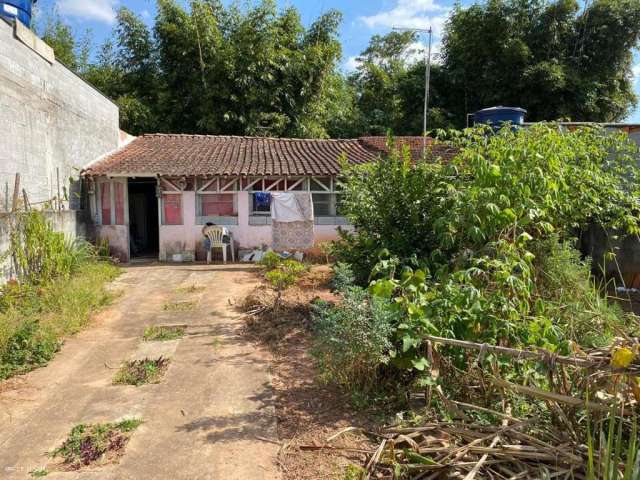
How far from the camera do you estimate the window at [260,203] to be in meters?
12.4

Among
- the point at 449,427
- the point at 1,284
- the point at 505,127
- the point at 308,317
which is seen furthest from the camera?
the point at 1,284

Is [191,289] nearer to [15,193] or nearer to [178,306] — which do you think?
[178,306]

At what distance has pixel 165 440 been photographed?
3.39m

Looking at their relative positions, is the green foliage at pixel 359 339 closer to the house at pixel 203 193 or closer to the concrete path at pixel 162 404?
the concrete path at pixel 162 404

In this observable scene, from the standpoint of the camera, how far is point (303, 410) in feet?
12.6

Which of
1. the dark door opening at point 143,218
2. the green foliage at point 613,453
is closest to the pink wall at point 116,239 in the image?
the dark door opening at point 143,218

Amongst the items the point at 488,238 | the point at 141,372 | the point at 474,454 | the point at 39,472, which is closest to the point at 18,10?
the point at 141,372

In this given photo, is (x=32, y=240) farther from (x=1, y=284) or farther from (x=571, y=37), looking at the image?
(x=571, y=37)

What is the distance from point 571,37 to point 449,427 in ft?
68.3

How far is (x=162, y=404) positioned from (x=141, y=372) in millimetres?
839

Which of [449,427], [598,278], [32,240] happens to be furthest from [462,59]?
[449,427]

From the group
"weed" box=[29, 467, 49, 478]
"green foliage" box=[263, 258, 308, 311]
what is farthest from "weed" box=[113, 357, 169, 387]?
"green foliage" box=[263, 258, 308, 311]

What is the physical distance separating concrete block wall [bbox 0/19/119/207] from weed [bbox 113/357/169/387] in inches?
177

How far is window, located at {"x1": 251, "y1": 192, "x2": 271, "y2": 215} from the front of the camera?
1237 cm
